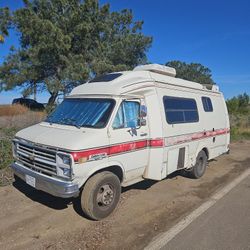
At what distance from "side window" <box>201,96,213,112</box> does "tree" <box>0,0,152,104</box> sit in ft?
43.9

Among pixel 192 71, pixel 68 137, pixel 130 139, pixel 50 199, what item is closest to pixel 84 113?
pixel 68 137

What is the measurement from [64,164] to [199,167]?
185 inches

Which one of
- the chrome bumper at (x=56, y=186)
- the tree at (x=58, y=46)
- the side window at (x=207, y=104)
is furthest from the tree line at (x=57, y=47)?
the chrome bumper at (x=56, y=186)

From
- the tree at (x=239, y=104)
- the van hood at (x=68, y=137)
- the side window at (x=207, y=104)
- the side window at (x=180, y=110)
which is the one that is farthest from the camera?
the tree at (x=239, y=104)

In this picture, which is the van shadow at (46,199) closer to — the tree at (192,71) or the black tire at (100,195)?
the black tire at (100,195)

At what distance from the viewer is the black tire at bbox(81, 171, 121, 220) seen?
5.09m

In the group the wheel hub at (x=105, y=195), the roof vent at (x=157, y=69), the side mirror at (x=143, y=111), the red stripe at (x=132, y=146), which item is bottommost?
the wheel hub at (x=105, y=195)

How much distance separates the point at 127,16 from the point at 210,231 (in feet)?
89.8

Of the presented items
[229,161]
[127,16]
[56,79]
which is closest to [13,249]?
[229,161]

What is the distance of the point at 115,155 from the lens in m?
5.45

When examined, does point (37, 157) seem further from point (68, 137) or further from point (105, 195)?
point (105, 195)

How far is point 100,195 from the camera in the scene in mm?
5316

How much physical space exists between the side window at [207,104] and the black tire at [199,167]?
4.24ft

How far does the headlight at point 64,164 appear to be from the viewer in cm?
480
